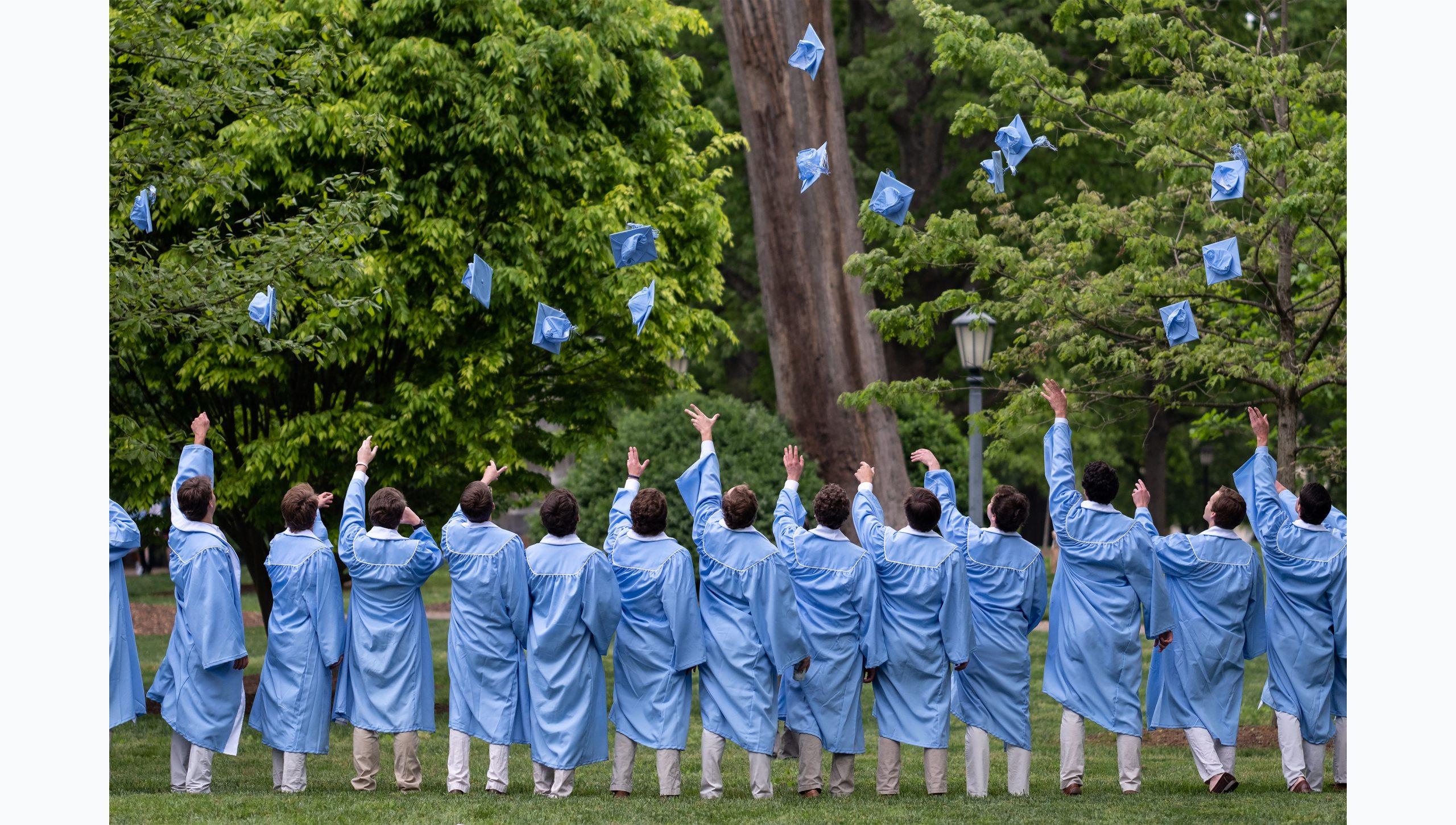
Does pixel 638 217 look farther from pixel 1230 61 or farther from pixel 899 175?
pixel 899 175

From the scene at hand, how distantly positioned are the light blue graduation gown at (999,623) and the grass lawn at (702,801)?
1.54 feet

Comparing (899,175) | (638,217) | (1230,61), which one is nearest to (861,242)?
(638,217)

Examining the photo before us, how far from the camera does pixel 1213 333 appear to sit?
10648 mm

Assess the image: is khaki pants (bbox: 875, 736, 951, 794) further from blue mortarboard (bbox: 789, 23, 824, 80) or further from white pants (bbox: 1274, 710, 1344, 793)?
blue mortarboard (bbox: 789, 23, 824, 80)

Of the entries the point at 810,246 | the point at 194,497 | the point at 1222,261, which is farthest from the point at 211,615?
the point at 810,246

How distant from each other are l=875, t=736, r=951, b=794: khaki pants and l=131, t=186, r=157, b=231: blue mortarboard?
18.0ft

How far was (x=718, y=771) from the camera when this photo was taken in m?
8.11

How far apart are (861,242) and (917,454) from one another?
8.43m

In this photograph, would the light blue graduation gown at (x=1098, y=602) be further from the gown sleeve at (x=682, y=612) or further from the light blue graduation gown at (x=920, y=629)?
the gown sleeve at (x=682, y=612)

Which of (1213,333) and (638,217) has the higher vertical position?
(638,217)

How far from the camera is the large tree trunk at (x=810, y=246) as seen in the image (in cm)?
1592

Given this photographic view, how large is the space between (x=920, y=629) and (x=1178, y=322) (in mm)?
3202

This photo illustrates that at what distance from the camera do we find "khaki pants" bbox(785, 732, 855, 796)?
823 cm

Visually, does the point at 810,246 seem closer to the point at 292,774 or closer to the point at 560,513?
the point at 560,513
